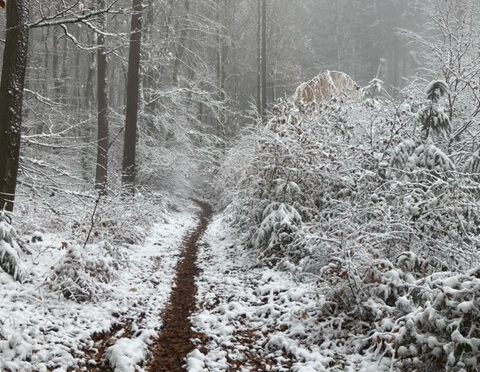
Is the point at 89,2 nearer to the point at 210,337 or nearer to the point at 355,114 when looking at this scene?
the point at 355,114

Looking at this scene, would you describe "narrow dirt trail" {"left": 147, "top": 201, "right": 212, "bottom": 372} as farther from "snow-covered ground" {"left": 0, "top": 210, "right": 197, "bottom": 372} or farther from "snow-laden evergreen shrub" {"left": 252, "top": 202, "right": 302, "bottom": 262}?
"snow-laden evergreen shrub" {"left": 252, "top": 202, "right": 302, "bottom": 262}

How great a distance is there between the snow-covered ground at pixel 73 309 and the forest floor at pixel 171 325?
1 cm

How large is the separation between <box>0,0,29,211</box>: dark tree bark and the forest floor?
4.74 feet

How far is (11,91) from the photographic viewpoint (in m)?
6.45

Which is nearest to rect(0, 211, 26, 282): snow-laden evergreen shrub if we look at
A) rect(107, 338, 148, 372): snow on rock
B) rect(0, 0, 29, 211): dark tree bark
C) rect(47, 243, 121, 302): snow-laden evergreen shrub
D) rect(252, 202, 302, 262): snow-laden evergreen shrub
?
rect(47, 243, 121, 302): snow-laden evergreen shrub

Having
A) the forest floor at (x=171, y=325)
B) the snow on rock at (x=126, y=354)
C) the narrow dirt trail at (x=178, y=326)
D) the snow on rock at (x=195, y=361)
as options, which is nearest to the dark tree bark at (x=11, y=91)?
the forest floor at (x=171, y=325)

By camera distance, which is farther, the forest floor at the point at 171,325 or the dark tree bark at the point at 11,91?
the dark tree bark at the point at 11,91

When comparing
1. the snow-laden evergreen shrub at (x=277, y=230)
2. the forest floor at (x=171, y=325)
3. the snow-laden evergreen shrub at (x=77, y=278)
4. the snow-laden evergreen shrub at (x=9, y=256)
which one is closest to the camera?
the forest floor at (x=171, y=325)

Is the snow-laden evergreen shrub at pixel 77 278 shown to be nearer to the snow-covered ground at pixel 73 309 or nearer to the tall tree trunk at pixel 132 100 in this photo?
the snow-covered ground at pixel 73 309

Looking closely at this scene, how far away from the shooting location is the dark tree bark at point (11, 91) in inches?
252

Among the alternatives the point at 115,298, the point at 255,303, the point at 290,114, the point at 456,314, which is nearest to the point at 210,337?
the point at 255,303

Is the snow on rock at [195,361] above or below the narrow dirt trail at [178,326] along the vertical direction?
above

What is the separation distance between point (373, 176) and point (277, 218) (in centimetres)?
223

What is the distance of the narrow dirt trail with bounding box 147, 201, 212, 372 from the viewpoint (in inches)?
189
